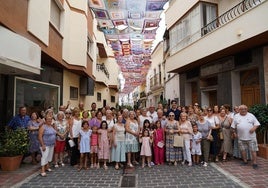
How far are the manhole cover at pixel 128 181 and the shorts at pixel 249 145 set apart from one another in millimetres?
3436

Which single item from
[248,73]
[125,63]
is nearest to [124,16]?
[248,73]

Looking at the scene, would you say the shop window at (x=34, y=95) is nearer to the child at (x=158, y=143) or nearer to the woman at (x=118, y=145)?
the woman at (x=118, y=145)

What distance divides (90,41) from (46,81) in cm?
678

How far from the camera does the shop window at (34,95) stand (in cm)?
808

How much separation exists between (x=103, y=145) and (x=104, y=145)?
31 mm

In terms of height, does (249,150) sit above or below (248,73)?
below

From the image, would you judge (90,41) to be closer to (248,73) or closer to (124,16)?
(124,16)

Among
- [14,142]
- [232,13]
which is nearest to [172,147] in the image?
[14,142]

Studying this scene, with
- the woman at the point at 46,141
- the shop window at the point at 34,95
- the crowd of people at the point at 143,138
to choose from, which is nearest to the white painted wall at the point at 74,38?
the shop window at the point at 34,95

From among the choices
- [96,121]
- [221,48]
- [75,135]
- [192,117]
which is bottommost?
[75,135]

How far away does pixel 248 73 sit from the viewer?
10344mm

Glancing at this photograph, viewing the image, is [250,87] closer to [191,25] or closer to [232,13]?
[232,13]

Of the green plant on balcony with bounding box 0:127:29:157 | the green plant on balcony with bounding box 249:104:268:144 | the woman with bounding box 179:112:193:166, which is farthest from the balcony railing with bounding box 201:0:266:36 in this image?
the green plant on balcony with bounding box 0:127:29:157

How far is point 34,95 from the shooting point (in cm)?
945
